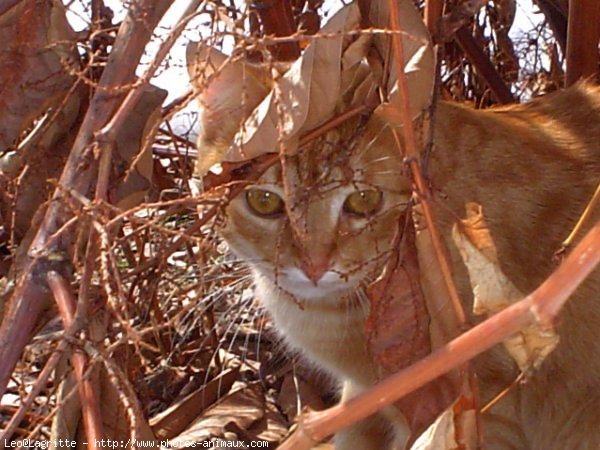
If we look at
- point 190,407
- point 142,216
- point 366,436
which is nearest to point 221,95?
point 142,216

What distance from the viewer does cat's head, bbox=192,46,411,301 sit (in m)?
1.20

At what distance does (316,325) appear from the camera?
1542 mm

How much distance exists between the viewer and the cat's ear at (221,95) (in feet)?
3.52

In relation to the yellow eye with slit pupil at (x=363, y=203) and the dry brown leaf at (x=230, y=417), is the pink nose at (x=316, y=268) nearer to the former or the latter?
the yellow eye with slit pupil at (x=363, y=203)

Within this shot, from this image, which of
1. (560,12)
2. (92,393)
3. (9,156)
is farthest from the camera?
(560,12)

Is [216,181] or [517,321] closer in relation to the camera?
[517,321]

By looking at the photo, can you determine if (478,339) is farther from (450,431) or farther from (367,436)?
(367,436)

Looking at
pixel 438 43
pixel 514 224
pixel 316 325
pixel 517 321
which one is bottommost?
pixel 316 325

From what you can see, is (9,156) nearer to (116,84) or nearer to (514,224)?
(116,84)

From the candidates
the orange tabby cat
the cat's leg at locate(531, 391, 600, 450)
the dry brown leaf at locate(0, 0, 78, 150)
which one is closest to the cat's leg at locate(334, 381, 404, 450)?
the orange tabby cat

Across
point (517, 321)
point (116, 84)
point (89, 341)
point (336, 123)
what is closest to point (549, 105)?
point (336, 123)

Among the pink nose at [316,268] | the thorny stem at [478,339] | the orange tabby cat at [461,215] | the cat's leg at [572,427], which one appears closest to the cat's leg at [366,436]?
the orange tabby cat at [461,215]

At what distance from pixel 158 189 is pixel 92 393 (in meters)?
0.93

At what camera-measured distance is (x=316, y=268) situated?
1.33 meters
